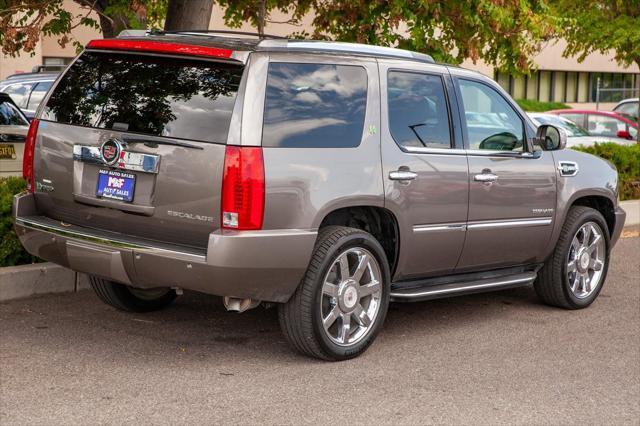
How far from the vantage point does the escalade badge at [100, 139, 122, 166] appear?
6.32m

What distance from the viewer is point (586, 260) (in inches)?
342

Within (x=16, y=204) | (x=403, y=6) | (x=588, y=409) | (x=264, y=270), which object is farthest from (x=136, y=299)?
(x=403, y=6)

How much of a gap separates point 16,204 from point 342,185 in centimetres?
208

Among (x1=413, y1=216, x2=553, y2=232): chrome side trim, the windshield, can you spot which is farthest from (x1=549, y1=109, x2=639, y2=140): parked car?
(x1=413, y1=216, x2=553, y2=232): chrome side trim

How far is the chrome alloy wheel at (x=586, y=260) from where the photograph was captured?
859 cm

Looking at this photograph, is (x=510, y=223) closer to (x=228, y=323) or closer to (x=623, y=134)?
(x=228, y=323)

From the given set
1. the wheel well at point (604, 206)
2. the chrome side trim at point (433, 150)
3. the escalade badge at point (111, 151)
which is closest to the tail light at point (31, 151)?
the escalade badge at point (111, 151)

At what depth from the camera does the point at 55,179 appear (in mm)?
6668

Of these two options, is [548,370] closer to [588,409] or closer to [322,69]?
[588,409]

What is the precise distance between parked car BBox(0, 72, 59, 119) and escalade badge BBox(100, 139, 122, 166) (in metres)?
10.8

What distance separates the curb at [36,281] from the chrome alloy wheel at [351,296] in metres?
2.48

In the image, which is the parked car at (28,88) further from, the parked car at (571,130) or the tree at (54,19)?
the parked car at (571,130)

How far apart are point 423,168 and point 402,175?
25 centimetres

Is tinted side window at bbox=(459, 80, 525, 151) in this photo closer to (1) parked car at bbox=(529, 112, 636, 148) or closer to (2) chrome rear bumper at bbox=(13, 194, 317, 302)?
(2) chrome rear bumper at bbox=(13, 194, 317, 302)
